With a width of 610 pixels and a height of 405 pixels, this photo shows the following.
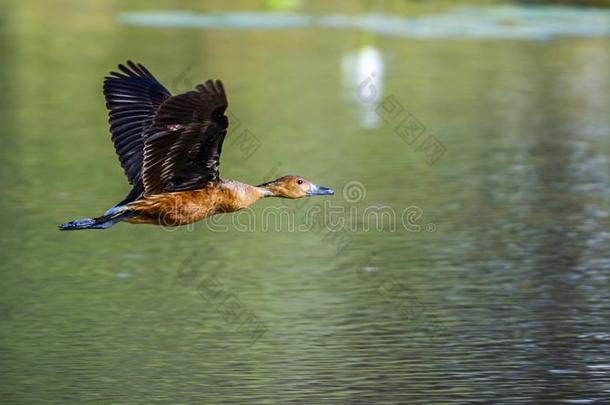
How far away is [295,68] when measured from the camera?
1160 inches

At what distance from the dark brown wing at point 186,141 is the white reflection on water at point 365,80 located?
1234cm

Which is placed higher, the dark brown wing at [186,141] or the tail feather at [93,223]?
the dark brown wing at [186,141]

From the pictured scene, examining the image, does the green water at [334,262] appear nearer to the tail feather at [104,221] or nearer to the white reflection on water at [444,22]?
the tail feather at [104,221]

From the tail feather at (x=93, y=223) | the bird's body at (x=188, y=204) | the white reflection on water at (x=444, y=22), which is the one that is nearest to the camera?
the tail feather at (x=93, y=223)

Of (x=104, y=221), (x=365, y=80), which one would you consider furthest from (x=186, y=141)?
(x=365, y=80)

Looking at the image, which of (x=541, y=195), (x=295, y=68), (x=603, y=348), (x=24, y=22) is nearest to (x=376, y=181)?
(x=541, y=195)

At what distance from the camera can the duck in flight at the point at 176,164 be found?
398 inches

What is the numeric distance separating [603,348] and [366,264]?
11.0 ft

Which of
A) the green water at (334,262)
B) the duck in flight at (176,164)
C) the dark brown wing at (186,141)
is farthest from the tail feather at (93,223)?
the green water at (334,262)

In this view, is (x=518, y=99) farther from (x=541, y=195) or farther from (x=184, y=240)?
(x=184, y=240)

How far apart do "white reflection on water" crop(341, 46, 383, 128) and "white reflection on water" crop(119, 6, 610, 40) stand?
3.51 m

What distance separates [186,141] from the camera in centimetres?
1040

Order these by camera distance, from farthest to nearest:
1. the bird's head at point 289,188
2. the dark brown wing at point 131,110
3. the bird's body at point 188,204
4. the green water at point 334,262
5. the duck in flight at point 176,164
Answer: the dark brown wing at point 131,110 < the bird's head at point 289,188 < the green water at point 334,262 < the bird's body at point 188,204 < the duck in flight at point 176,164

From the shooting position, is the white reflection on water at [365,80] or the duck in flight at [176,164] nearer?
the duck in flight at [176,164]
